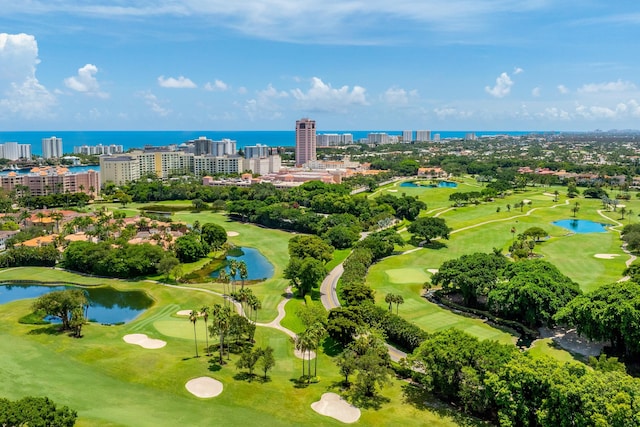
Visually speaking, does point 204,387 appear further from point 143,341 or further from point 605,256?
point 605,256

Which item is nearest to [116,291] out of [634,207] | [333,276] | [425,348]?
[333,276]

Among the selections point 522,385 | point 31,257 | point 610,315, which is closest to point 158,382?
point 522,385

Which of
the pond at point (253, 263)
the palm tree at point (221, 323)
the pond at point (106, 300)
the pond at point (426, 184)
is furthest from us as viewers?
the pond at point (426, 184)

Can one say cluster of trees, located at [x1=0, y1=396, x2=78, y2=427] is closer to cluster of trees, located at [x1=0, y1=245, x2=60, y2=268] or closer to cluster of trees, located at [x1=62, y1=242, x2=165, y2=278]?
cluster of trees, located at [x1=62, y1=242, x2=165, y2=278]

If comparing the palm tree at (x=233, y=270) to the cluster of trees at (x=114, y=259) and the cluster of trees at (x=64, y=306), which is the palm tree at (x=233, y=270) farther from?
the cluster of trees at (x=64, y=306)

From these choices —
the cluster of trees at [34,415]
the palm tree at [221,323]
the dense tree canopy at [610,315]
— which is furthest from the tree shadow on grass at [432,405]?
the cluster of trees at [34,415]
